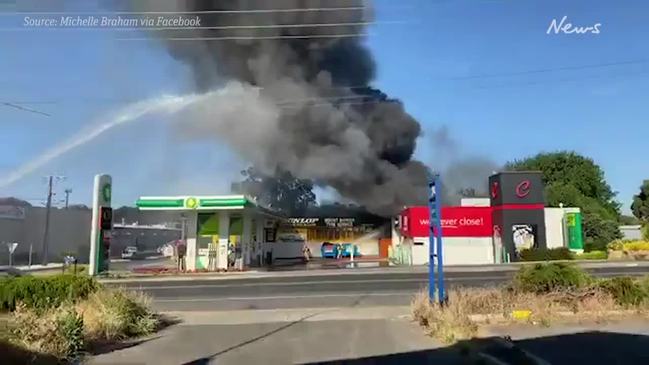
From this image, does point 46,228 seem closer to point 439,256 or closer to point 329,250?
point 329,250

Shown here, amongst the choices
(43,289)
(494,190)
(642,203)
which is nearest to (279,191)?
(494,190)

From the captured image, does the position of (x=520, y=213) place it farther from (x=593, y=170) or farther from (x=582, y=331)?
(x=593, y=170)

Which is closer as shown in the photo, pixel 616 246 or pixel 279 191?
pixel 616 246

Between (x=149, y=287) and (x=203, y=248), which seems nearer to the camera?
(x=149, y=287)

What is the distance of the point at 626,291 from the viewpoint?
11.3 m

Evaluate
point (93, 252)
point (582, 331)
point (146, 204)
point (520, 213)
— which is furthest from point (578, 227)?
point (582, 331)

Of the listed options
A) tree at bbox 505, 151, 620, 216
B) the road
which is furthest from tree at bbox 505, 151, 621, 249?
the road

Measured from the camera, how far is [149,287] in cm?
2372

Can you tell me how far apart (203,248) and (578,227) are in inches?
1016

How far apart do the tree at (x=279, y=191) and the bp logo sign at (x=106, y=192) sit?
3452 centimetres

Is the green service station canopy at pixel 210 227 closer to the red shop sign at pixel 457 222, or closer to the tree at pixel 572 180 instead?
the red shop sign at pixel 457 222

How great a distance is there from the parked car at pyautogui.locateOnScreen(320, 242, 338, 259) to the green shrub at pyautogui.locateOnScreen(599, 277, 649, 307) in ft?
139

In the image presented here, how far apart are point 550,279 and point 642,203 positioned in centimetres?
7912

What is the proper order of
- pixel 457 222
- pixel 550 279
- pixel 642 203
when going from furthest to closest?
pixel 642 203 < pixel 457 222 < pixel 550 279
